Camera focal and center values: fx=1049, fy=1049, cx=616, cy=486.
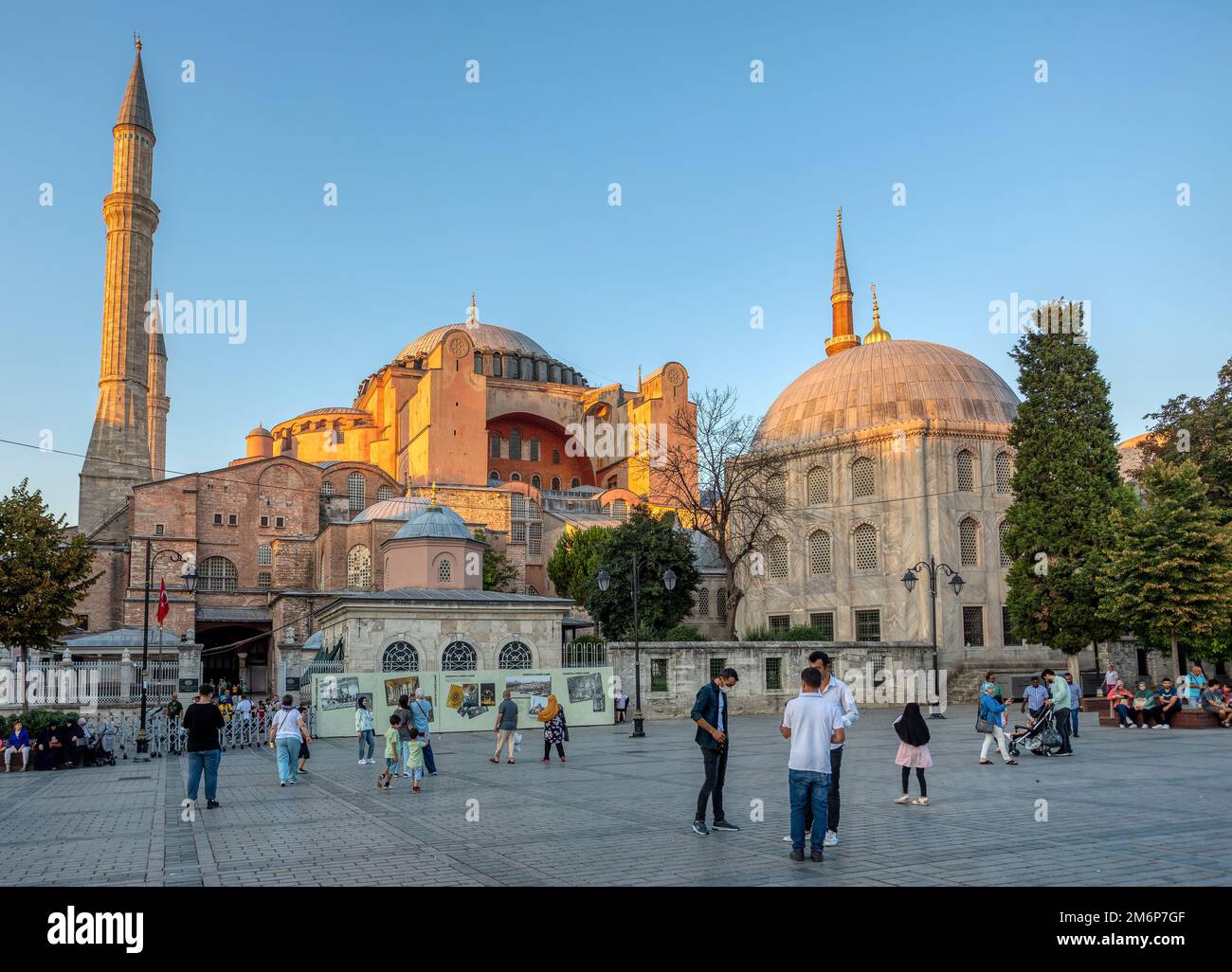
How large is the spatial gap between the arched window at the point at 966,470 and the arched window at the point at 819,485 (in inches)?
205

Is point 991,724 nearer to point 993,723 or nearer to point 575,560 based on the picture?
point 993,723

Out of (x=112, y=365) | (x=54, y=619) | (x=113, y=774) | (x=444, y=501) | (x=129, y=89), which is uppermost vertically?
(x=129, y=89)

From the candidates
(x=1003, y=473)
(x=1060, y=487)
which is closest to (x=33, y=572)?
(x=1060, y=487)

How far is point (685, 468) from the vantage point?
161ft

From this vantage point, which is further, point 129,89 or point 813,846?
point 129,89

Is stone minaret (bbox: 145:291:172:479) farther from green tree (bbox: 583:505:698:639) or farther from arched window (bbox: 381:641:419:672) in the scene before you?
arched window (bbox: 381:641:419:672)

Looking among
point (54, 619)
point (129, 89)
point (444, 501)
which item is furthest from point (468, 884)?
point (129, 89)

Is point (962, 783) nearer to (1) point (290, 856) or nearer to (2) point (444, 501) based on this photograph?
(1) point (290, 856)

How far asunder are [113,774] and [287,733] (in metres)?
5.23

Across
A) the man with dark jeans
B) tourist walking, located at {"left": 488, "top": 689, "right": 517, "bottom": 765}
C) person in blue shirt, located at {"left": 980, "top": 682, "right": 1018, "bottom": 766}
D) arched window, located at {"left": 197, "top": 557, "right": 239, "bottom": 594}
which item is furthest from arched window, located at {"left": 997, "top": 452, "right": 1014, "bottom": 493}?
arched window, located at {"left": 197, "top": 557, "right": 239, "bottom": 594}

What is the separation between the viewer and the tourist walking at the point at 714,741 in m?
9.35

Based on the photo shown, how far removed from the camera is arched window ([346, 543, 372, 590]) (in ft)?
171

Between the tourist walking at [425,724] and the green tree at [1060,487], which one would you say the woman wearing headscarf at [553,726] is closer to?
the tourist walking at [425,724]

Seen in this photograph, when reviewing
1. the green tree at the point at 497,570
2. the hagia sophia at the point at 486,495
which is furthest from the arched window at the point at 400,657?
the green tree at the point at 497,570
